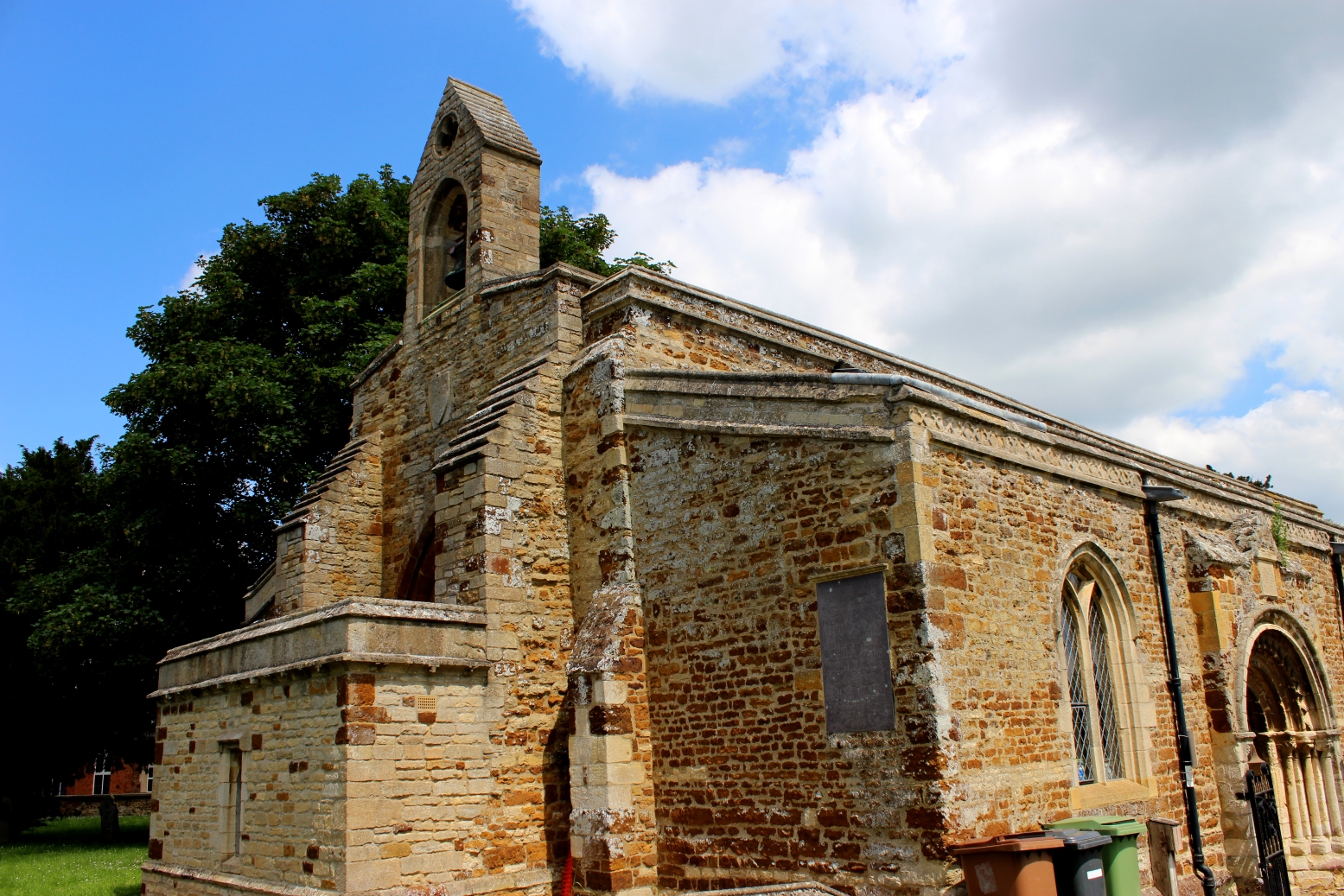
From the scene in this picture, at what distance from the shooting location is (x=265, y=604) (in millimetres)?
15328

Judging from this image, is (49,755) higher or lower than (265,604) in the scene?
lower

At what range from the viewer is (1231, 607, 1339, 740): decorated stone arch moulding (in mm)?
13148

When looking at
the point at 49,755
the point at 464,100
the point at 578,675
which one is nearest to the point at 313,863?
the point at 578,675

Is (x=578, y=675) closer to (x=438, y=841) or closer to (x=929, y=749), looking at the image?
(x=438, y=841)

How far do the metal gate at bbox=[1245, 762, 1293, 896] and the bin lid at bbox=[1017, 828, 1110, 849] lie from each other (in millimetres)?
4825

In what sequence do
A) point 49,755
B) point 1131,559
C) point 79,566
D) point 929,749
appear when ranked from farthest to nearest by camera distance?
point 49,755, point 79,566, point 1131,559, point 929,749

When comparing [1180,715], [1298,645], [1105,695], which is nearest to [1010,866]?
[1105,695]

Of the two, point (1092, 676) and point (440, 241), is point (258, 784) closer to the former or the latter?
point (440, 241)

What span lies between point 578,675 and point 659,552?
161 centimetres

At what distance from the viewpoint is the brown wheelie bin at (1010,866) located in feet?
26.1

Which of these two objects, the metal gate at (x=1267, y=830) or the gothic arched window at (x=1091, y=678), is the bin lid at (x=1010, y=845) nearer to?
the gothic arched window at (x=1091, y=678)

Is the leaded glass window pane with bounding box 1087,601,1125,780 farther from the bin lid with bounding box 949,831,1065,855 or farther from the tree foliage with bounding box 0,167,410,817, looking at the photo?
the tree foliage with bounding box 0,167,410,817

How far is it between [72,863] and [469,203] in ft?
A: 51.0

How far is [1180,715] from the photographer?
1191cm
